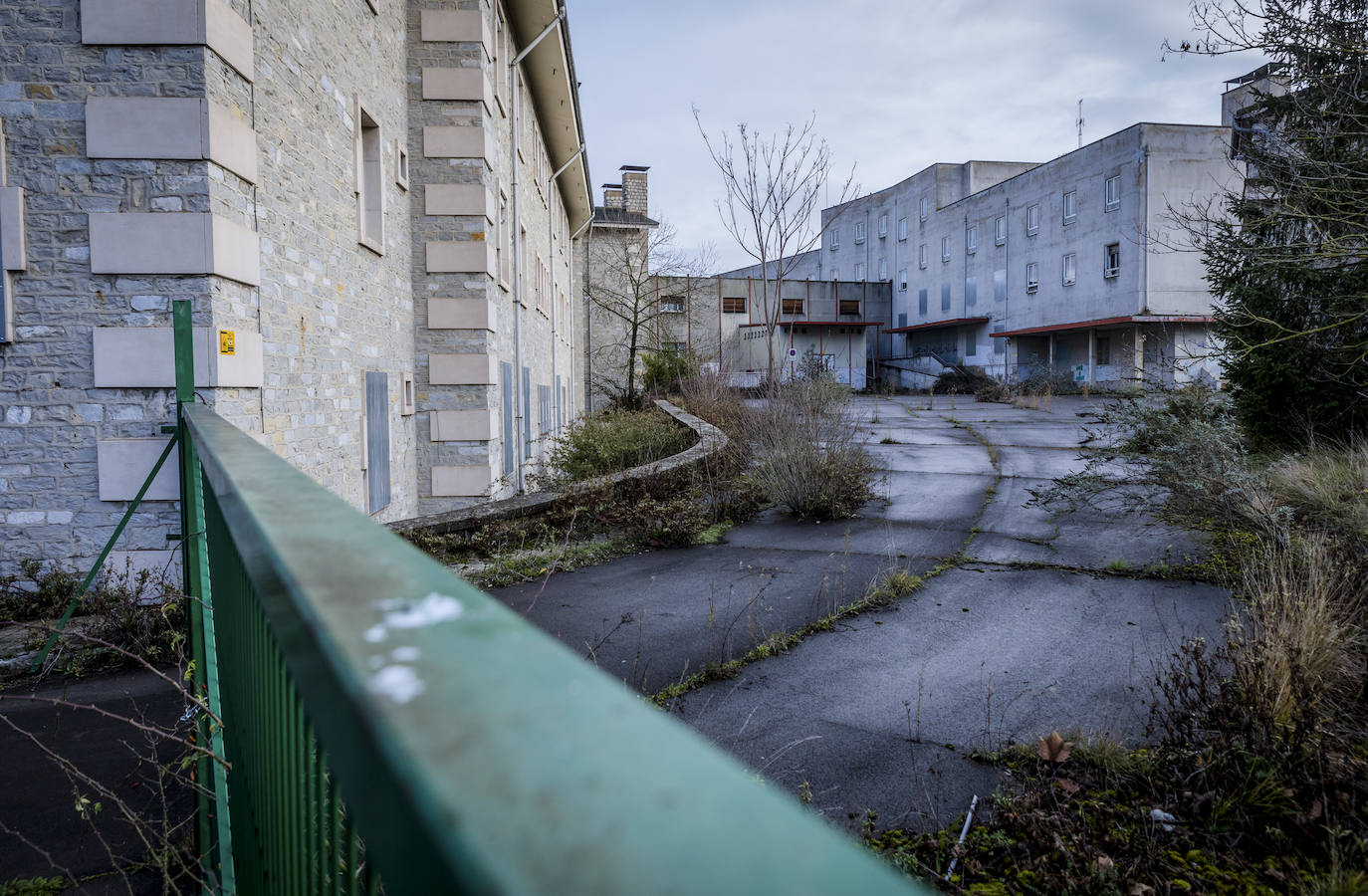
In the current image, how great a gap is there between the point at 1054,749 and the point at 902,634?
6.02 feet

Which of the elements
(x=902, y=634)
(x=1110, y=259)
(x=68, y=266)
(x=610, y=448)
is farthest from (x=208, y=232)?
(x=1110, y=259)

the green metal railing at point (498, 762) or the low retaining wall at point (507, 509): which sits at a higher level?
the green metal railing at point (498, 762)

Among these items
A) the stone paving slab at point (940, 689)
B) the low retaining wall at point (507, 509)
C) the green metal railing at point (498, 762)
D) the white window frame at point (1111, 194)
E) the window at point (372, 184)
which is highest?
the white window frame at point (1111, 194)

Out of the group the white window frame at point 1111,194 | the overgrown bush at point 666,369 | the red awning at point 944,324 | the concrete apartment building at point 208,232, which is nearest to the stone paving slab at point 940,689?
the concrete apartment building at point 208,232

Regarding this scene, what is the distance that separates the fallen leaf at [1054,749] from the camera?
142 inches

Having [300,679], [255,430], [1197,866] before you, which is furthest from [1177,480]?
[300,679]

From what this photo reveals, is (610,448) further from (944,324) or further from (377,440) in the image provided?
(944,324)

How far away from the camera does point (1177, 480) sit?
777 cm

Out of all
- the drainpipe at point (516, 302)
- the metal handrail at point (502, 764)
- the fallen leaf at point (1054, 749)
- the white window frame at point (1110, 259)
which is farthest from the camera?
the white window frame at point (1110, 259)

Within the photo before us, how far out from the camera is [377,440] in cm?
992

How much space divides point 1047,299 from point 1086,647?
34836mm

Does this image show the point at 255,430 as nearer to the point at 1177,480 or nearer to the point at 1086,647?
the point at 1086,647

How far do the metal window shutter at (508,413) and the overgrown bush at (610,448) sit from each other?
0.75 meters

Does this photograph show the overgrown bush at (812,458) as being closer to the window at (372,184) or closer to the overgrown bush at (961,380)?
the window at (372,184)
